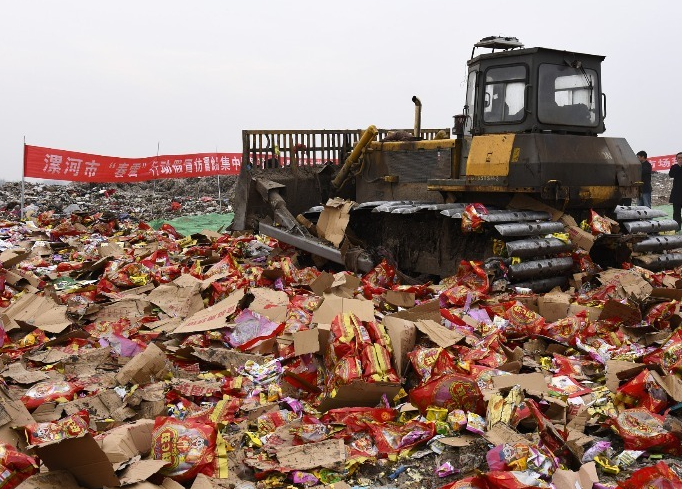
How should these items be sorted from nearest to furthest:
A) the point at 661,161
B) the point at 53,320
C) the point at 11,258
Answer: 1. the point at 53,320
2. the point at 11,258
3. the point at 661,161

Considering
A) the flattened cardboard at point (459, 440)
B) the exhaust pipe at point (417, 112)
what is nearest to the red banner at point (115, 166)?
the exhaust pipe at point (417, 112)

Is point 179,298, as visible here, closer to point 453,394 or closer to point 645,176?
point 453,394

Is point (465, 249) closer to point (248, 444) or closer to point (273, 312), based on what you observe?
point (273, 312)

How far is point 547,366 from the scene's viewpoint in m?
4.82

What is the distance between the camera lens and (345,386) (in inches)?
158

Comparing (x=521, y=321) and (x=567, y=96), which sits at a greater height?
(x=567, y=96)

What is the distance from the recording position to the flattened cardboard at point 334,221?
27.2 feet

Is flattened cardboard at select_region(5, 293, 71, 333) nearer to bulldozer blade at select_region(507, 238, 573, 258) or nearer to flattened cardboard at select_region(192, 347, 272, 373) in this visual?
flattened cardboard at select_region(192, 347, 272, 373)

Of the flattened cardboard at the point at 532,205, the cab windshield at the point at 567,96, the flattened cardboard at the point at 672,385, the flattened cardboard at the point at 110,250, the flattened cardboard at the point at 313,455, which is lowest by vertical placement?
the flattened cardboard at the point at 313,455

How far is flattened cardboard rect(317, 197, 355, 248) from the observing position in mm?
8281

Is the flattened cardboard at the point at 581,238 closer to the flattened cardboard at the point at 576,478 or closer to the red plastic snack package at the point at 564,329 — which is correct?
the red plastic snack package at the point at 564,329

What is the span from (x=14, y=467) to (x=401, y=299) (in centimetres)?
379

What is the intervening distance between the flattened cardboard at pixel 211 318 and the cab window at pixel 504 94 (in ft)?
11.1

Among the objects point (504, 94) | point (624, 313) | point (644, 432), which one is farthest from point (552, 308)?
point (504, 94)
